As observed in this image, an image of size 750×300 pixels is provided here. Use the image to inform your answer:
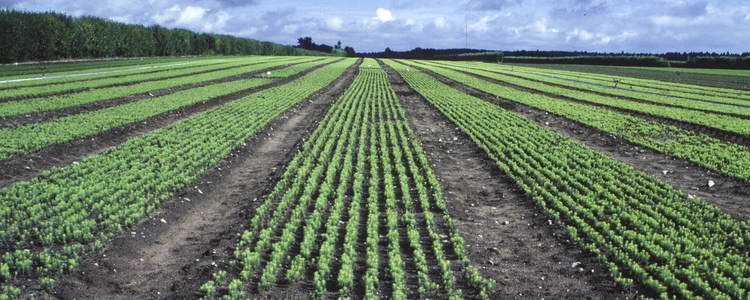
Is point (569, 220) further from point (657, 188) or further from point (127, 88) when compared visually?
point (127, 88)

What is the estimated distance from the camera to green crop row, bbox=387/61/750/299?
599cm

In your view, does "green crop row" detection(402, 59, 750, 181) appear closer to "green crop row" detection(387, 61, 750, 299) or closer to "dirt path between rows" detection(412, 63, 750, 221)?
"dirt path between rows" detection(412, 63, 750, 221)

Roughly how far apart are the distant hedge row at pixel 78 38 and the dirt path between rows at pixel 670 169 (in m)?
51.7

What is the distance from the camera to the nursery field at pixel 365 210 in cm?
598

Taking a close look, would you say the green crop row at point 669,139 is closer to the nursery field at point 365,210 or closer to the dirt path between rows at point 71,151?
the nursery field at point 365,210

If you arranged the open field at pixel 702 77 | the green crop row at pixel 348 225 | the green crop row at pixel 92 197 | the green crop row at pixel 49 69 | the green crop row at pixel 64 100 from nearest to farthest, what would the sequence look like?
1. the green crop row at pixel 348 225
2. the green crop row at pixel 92 197
3. the green crop row at pixel 64 100
4. the green crop row at pixel 49 69
5. the open field at pixel 702 77

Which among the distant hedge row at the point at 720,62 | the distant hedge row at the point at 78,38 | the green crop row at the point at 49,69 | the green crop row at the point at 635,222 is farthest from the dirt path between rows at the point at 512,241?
the distant hedge row at the point at 720,62

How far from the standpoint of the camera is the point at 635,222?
7742 mm

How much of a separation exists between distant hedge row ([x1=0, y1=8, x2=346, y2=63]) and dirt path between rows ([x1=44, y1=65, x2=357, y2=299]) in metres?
46.2

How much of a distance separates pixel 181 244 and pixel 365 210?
3.58m

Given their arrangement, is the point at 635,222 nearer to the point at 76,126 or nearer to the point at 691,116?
the point at 691,116

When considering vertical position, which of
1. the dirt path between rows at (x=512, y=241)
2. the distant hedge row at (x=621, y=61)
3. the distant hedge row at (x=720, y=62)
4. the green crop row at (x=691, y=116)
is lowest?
the dirt path between rows at (x=512, y=241)

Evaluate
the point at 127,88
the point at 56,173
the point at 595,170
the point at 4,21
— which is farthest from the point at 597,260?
the point at 4,21

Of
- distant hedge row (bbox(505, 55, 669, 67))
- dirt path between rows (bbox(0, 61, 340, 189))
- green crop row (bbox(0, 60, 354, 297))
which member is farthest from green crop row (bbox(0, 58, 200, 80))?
distant hedge row (bbox(505, 55, 669, 67))
